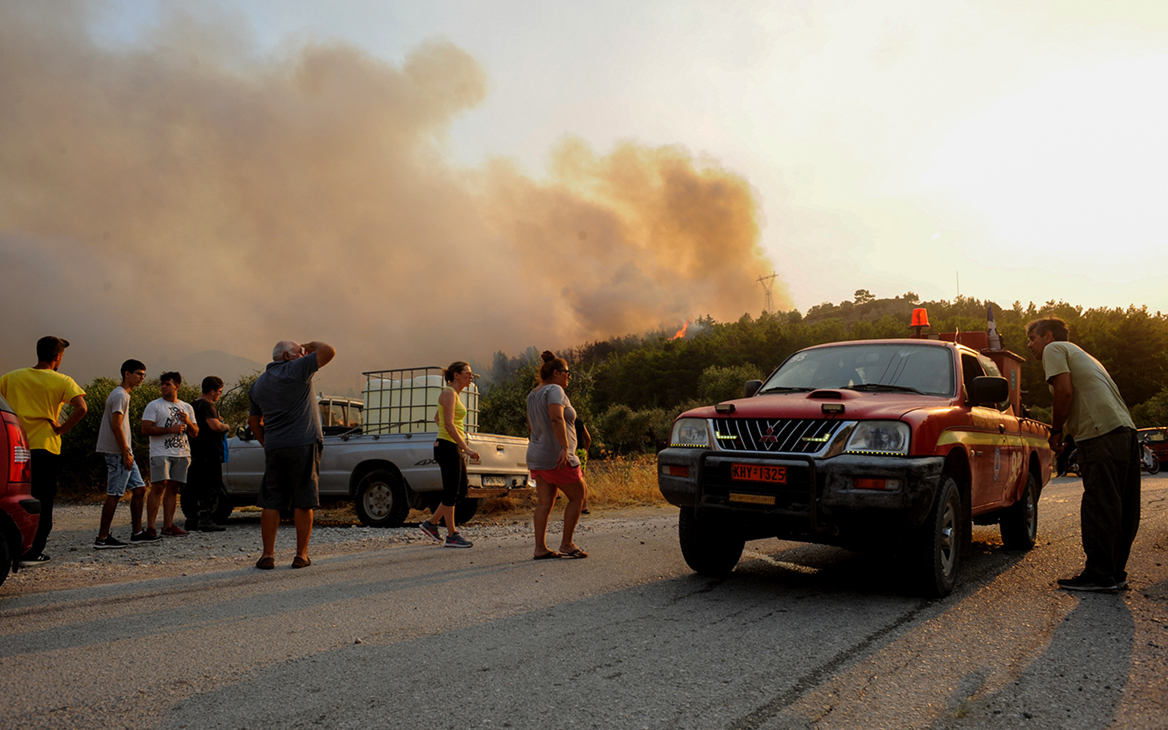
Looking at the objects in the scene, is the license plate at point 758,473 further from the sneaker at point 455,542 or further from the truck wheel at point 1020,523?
the sneaker at point 455,542

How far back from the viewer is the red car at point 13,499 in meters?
5.34

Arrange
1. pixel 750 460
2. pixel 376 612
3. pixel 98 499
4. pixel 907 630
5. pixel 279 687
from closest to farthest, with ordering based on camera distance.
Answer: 1. pixel 279 687
2. pixel 907 630
3. pixel 376 612
4. pixel 750 460
5. pixel 98 499

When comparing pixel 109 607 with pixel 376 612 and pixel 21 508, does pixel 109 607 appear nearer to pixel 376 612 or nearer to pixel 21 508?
pixel 21 508

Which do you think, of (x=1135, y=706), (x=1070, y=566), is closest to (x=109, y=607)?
(x=1135, y=706)

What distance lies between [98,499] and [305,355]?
1710 centimetres

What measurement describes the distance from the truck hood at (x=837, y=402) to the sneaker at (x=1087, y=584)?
1.52 meters

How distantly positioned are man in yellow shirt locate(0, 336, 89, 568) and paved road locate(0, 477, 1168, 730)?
134cm

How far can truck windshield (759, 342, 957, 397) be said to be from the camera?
6156 millimetres

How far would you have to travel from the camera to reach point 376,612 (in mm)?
4941

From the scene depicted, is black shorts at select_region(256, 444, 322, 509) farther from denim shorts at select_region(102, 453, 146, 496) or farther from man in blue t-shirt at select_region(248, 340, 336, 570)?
denim shorts at select_region(102, 453, 146, 496)

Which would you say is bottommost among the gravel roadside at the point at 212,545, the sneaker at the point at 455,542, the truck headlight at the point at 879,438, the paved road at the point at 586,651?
the gravel roadside at the point at 212,545

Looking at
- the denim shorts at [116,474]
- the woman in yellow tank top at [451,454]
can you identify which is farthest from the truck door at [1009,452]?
the denim shorts at [116,474]

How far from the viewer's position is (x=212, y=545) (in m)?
8.98

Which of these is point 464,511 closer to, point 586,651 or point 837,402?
point 837,402
